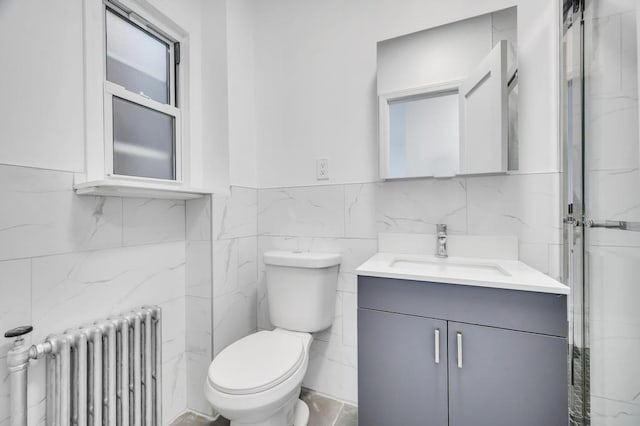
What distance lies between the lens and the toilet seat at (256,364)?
3.30 feet

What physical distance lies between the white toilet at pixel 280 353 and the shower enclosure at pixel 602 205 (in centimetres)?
105

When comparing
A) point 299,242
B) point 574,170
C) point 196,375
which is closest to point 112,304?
point 196,375

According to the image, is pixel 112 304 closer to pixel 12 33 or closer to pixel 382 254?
pixel 12 33

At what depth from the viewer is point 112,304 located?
1186 mm

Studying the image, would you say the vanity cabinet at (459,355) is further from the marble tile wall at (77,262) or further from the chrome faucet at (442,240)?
the marble tile wall at (77,262)

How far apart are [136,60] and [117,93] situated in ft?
0.87

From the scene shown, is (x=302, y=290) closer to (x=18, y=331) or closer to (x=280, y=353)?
(x=280, y=353)

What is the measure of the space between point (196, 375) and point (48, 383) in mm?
653

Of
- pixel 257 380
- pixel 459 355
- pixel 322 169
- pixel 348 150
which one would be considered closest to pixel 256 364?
pixel 257 380

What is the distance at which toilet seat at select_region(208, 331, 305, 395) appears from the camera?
3.30 ft

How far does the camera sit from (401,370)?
106 centimetres

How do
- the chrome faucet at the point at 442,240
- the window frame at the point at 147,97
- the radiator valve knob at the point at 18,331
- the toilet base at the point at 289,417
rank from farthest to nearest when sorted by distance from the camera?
the chrome faucet at the point at 442,240, the window frame at the point at 147,97, the toilet base at the point at 289,417, the radiator valve knob at the point at 18,331

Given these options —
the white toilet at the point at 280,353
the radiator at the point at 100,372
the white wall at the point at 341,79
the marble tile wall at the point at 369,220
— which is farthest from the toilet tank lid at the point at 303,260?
the radiator at the point at 100,372

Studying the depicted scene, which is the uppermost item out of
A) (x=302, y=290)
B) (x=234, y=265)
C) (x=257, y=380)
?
(x=234, y=265)
